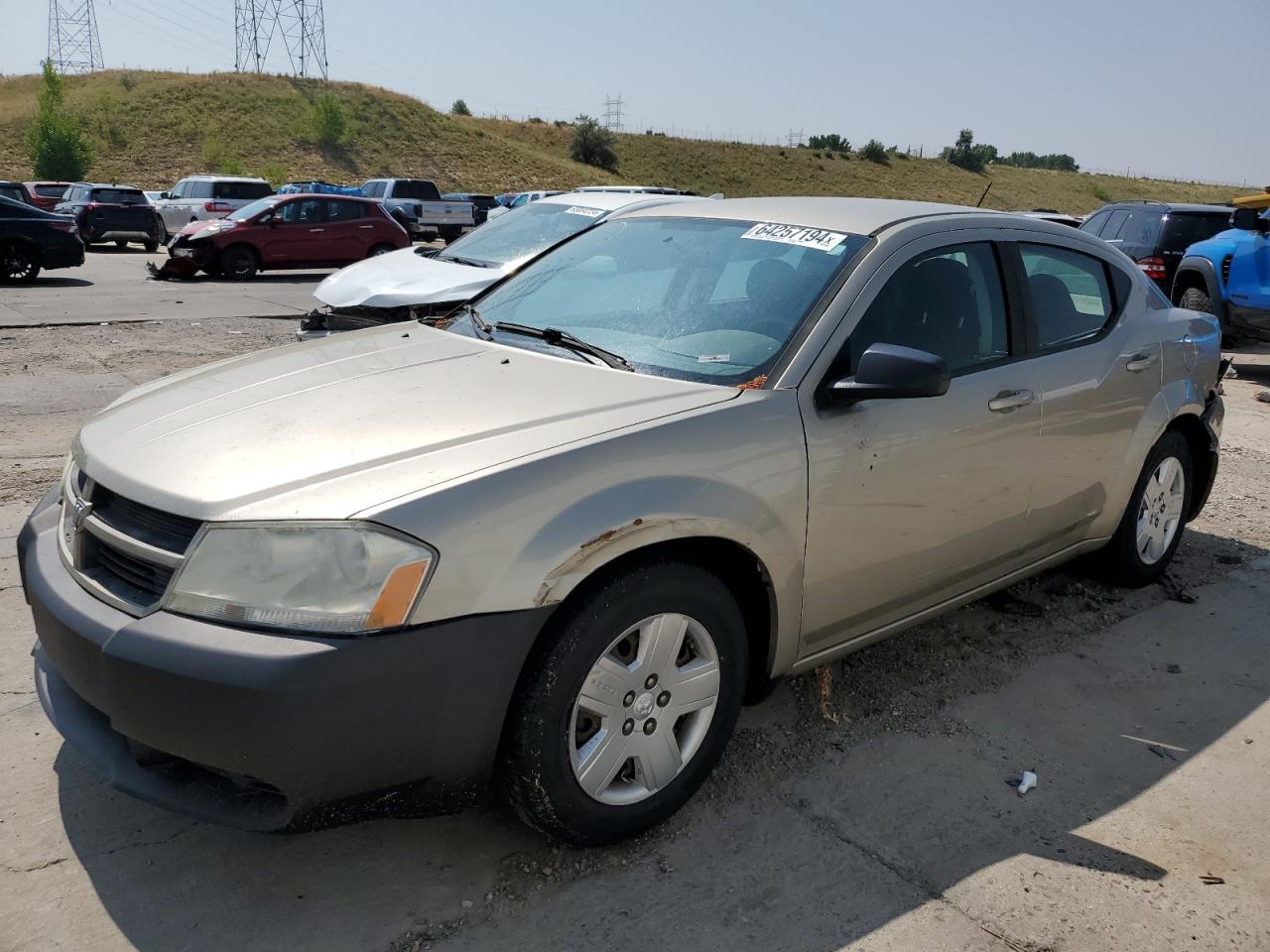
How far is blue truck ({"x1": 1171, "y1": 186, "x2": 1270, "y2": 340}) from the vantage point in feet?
34.8

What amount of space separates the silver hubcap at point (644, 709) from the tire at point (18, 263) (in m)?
17.0

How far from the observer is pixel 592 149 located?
7662 cm

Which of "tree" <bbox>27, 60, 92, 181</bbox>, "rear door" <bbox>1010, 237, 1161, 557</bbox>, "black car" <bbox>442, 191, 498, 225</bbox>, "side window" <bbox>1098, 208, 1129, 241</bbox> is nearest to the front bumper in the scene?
"rear door" <bbox>1010, 237, 1161, 557</bbox>

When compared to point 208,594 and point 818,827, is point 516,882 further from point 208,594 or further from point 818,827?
point 208,594

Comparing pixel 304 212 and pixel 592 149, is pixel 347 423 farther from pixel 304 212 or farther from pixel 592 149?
pixel 592 149

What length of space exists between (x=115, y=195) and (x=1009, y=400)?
90.9ft

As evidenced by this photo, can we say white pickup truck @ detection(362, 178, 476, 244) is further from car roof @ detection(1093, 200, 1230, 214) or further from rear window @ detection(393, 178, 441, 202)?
car roof @ detection(1093, 200, 1230, 214)

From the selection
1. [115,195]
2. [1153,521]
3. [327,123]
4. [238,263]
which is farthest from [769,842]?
[327,123]

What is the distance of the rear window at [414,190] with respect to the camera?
3039 cm

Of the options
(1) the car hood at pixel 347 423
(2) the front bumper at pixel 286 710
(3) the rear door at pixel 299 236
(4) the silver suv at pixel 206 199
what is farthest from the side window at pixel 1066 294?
(4) the silver suv at pixel 206 199

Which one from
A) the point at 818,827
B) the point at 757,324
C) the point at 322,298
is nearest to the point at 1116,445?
the point at 757,324

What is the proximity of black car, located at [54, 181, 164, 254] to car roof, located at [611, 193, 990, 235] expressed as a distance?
2564 centimetres

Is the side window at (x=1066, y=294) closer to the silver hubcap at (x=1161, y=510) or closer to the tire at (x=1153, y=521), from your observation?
the tire at (x=1153, y=521)

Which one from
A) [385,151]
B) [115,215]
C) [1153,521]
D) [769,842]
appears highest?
[385,151]
